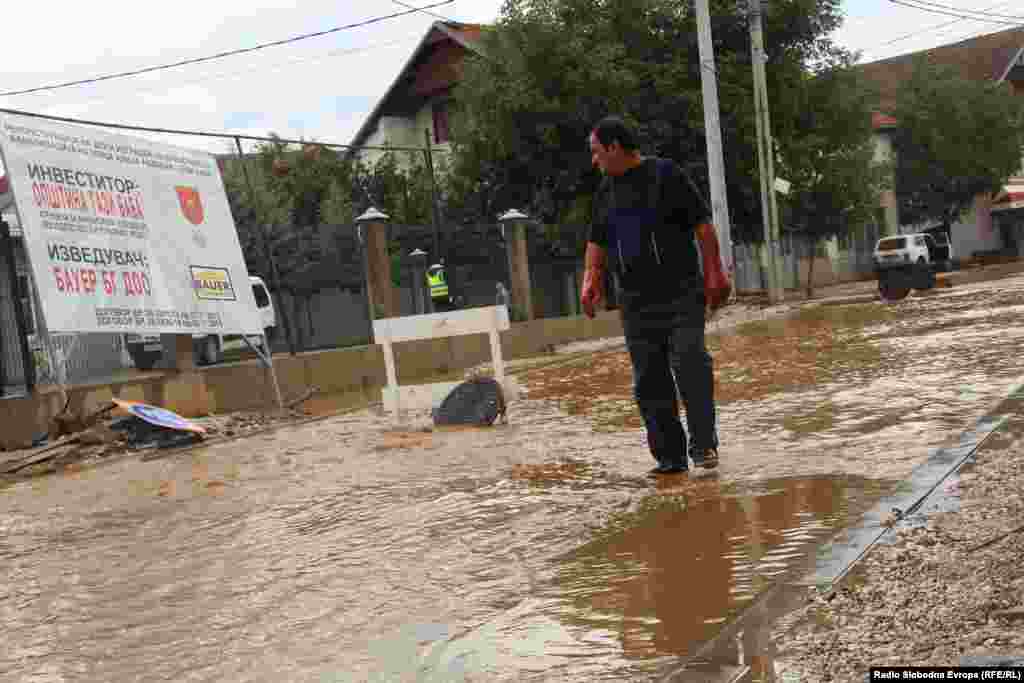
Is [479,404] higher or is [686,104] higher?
[686,104]

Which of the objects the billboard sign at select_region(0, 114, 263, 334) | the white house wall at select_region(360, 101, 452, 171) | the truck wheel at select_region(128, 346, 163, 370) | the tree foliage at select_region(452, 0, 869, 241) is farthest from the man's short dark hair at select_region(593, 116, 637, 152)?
the white house wall at select_region(360, 101, 452, 171)

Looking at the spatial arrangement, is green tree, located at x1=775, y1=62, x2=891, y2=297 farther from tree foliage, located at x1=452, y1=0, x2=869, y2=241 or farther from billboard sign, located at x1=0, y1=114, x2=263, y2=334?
billboard sign, located at x1=0, y1=114, x2=263, y2=334

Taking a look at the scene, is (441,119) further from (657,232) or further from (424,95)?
(657,232)

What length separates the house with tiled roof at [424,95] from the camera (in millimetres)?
44938

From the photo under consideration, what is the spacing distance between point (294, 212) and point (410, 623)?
31693mm

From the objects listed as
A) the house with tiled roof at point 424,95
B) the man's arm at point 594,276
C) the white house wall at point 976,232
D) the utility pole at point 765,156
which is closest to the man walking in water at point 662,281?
the man's arm at point 594,276

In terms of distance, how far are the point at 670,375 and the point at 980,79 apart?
52.2 metres

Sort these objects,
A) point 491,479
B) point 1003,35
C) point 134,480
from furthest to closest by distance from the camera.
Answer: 1. point 1003,35
2. point 134,480
3. point 491,479

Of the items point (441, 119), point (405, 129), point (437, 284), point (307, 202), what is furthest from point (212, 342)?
point (405, 129)

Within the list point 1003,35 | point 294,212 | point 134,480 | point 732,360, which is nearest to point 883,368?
point 732,360

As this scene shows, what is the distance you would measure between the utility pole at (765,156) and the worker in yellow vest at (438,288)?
12.5 meters

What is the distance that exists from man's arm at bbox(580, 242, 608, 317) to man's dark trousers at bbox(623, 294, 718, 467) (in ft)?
0.75

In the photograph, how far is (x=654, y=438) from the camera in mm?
6570

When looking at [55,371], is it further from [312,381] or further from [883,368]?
[883,368]
